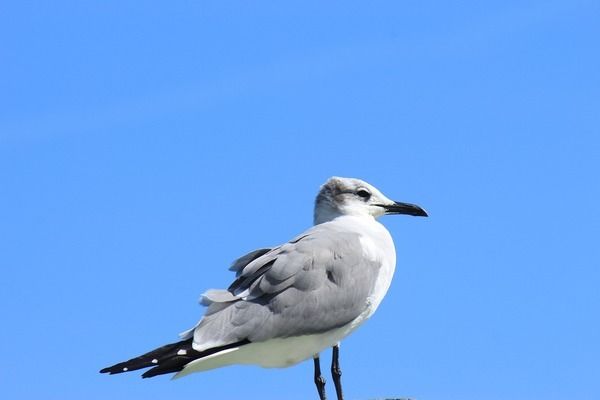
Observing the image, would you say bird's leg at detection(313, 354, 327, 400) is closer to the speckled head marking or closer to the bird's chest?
the bird's chest

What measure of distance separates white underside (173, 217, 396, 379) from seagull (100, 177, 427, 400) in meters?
0.01

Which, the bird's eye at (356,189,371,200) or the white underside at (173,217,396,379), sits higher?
the bird's eye at (356,189,371,200)

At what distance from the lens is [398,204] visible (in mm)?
17656

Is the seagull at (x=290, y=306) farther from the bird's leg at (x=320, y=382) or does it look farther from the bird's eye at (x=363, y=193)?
the bird's eye at (x=363, y=193)

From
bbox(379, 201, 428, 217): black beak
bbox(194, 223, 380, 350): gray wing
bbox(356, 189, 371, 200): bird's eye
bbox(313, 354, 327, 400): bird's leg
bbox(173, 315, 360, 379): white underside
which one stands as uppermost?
bbox(356, 189, 371, 200): bird's eye

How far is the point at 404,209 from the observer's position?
58.0 ft

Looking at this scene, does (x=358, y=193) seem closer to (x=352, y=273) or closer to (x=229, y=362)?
(x=352, y=273)

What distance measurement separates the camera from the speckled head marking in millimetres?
17141

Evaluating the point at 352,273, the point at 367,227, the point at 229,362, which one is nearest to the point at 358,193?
the point at 367,227

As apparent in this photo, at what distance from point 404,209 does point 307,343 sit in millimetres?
2735

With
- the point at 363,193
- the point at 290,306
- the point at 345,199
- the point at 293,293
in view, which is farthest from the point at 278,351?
the point at 363,193

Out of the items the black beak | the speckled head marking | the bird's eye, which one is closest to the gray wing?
the speckled head marking

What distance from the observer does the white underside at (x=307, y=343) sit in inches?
596

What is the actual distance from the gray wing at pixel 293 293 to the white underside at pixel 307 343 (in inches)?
4.4
